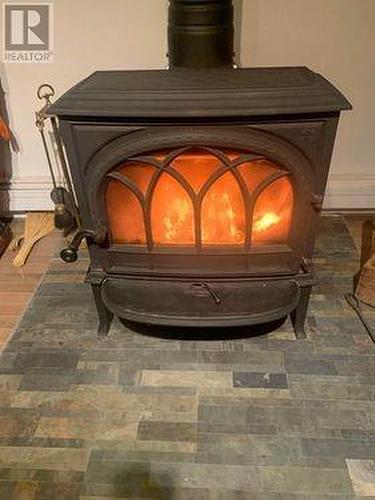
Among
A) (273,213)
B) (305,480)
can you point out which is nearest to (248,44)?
(273,213)

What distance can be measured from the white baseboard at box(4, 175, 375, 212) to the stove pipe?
80cm

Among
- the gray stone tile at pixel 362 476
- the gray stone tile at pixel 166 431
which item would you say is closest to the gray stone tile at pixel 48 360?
the gray stone tile at pixel 166 431

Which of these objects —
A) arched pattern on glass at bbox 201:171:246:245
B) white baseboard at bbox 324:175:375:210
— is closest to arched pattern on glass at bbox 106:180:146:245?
arched pattern on glass at bbox 201:171:246:245

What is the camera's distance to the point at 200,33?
122cm

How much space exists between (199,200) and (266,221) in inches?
7.1

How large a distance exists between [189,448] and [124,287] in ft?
1.34

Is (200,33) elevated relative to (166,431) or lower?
elevated

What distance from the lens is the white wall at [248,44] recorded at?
5.34 feet

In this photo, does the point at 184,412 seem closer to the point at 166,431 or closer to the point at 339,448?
the point at 166,431

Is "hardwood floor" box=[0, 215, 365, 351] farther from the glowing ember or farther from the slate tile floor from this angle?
the glowing ember

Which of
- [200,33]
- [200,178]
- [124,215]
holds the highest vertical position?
[200,33]

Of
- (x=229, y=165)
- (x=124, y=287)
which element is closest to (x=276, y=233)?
(x=229, y=165)

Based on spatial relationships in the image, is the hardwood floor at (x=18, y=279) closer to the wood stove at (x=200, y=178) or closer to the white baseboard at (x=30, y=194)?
the white baseboard at (x=30, y=194)

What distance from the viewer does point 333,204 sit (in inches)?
76.3
